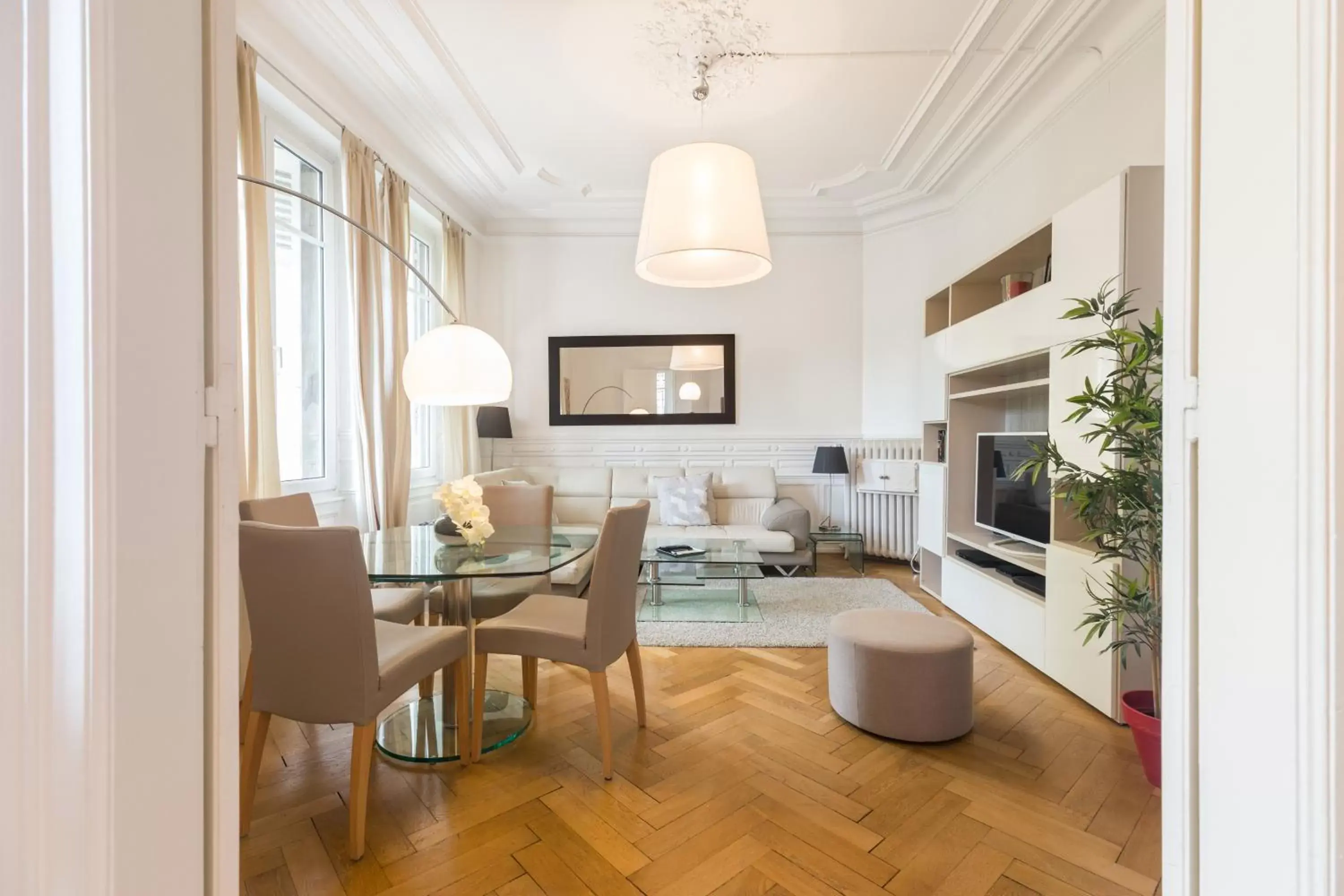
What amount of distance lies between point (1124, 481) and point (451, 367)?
2541mm

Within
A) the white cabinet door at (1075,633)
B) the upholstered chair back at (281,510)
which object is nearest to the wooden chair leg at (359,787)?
the upholstered chair back at (281,510)

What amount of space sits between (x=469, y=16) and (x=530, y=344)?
2.82m

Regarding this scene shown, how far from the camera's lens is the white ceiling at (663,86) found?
2.70 m

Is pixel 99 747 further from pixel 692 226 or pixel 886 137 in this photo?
pixel 886 137

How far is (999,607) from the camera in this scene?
3055mm

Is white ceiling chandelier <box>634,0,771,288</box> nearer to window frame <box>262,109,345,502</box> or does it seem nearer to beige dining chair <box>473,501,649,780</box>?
beige dining chair <box>473,501,649,780</box>

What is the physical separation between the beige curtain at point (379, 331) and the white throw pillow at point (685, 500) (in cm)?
194

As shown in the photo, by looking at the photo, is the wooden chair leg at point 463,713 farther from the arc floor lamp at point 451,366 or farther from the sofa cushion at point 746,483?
the sofa cushion at point 746,483

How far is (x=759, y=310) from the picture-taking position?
5289 millimetres

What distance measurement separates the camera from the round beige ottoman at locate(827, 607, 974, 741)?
2.11m

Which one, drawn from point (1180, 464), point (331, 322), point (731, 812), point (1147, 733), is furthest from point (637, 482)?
point (1180, 464)

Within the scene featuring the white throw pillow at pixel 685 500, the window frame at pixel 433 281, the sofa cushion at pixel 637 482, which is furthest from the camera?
the sofa cushion at pixel 637 482

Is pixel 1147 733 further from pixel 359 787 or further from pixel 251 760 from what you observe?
pixel 251 760

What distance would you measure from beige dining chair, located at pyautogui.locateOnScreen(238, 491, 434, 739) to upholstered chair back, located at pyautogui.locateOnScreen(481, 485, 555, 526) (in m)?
0.60
